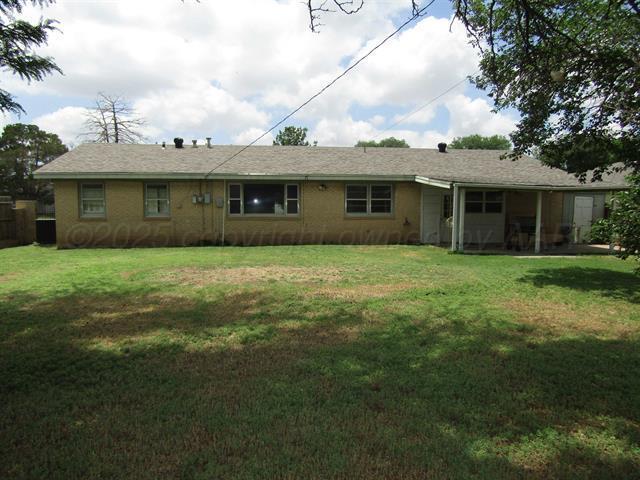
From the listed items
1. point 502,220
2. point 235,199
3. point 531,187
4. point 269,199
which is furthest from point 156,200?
point 502,220

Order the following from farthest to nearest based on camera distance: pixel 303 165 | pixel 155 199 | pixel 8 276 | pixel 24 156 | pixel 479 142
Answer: pixel 479 142, pixel 24 156, pixel 303 165, pixel 155 199, pixel 8 276

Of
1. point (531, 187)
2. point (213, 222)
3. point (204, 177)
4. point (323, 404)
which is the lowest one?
point (323, 404)

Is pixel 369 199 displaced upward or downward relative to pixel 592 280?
upward

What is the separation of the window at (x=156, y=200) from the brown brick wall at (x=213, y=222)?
8.0 inches

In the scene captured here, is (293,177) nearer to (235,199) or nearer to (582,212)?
(235,199)

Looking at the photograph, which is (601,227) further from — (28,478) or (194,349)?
(28,478)

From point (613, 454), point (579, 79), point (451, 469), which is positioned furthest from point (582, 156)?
point (451, 469)

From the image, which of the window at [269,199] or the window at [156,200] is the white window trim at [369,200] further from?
the window at [156,200]

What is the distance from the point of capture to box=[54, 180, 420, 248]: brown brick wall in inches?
620

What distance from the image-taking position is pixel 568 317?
636cm

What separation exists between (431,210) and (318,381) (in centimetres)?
1399

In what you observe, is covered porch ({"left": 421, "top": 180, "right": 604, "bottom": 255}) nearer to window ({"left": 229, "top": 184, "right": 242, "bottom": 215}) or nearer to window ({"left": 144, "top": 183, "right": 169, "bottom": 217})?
window ({"left": 229, "top": 184, "right": 242, "bottom": 215})

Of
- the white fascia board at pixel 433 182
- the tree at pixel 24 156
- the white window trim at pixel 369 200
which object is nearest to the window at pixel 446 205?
the white fascia board at pixel 433 182

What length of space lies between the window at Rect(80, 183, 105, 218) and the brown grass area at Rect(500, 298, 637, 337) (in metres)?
14.4
